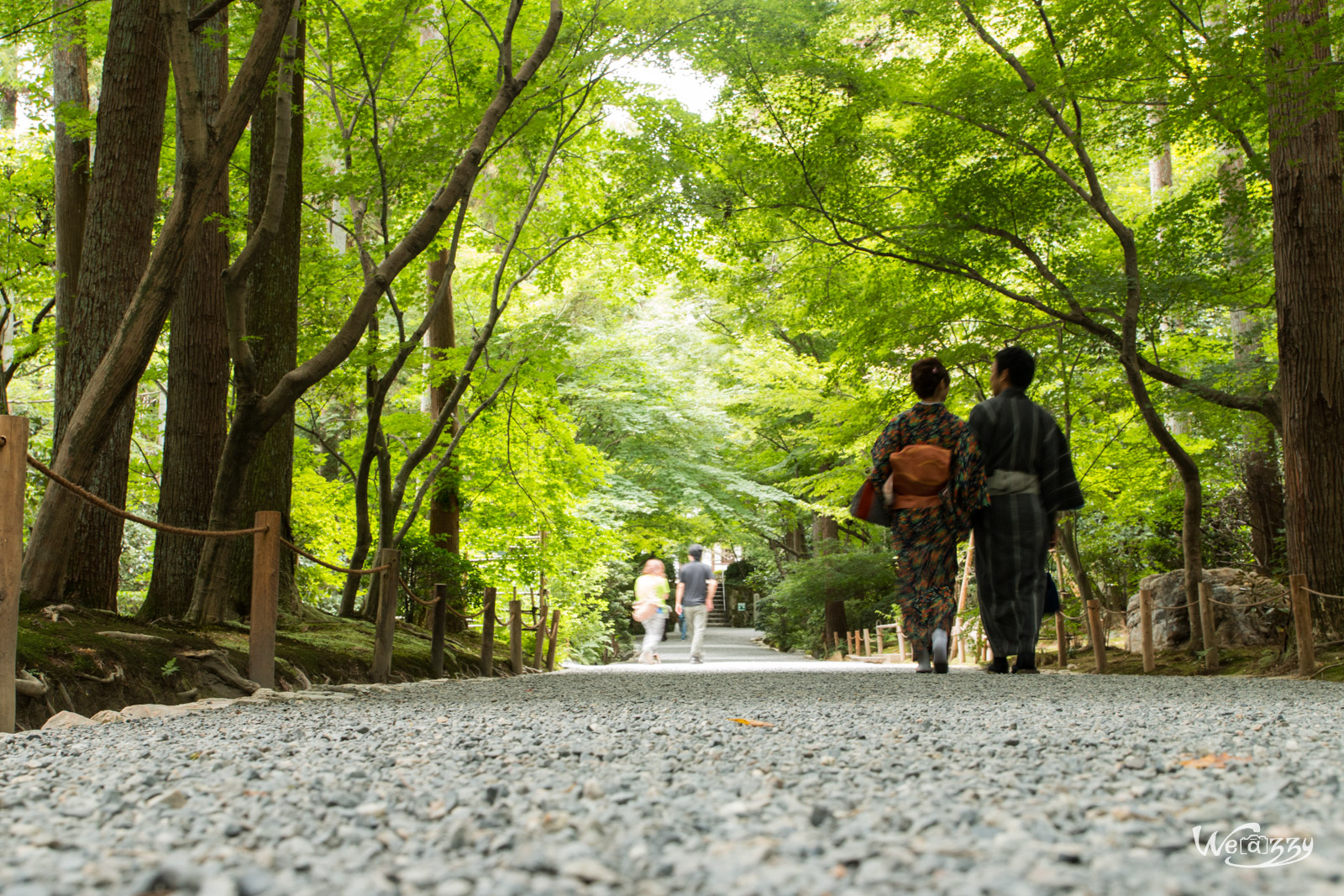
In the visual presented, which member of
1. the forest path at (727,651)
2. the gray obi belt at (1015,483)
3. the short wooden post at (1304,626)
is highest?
Answer: the gray obi belt at (1015,483)

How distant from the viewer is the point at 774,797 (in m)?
1.90

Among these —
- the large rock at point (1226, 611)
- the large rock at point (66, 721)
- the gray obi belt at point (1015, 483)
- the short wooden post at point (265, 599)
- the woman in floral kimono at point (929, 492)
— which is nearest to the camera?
the large rock at point (66, 721)

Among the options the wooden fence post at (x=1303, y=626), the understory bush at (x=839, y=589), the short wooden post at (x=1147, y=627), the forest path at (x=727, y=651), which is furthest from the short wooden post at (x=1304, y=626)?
the understory bush at (x=839, y=589)

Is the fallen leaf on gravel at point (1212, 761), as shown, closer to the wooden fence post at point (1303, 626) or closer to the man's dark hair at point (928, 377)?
the man's dark hair at point (928, 377)

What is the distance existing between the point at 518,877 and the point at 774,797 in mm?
679

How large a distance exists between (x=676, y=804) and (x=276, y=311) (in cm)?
674

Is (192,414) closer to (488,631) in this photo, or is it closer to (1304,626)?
(488,631)

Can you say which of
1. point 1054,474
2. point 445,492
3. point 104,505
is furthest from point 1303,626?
point 445,492

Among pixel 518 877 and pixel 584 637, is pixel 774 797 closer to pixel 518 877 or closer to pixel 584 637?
pixel 518 877

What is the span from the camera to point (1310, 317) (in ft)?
22.7

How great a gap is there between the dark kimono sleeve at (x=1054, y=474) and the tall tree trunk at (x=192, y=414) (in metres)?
5.68

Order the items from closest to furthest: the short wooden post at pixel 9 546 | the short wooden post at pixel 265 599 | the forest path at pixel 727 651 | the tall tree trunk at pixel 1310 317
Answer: the short wooden post at pixel 9 546
the short wooden post at pixel 265 599
the tall tree trunk at pixel 1310 317
the forest path at pixel 727 651

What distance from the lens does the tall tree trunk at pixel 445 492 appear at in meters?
10.2

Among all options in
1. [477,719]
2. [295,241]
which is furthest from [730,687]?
[295,241]
